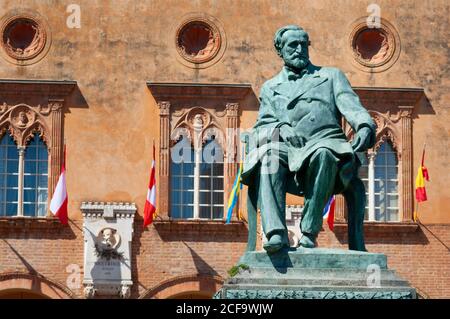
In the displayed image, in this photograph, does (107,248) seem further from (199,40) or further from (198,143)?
(199,40)

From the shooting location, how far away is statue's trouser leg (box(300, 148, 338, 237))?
45.1ft

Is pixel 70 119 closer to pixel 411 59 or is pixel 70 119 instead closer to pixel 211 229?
pixel 211 229

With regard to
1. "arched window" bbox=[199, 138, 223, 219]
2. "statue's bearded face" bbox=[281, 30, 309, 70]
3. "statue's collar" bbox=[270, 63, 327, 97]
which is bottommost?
"statue's collar" bbox=[270, 63, 327, 97]

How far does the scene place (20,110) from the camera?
34.3 m

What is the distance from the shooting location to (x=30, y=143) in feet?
112

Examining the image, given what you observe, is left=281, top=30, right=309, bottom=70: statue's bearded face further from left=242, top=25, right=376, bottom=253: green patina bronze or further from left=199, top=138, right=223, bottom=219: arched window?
left=199, top=138, right=223, bottom=219: arched window

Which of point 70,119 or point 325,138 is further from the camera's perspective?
point 70,119

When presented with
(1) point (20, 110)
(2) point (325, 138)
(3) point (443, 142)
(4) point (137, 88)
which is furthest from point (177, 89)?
(2) point (325, 138)

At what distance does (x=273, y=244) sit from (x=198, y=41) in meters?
21.7

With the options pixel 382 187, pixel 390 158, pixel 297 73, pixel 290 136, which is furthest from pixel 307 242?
pixel 390 158

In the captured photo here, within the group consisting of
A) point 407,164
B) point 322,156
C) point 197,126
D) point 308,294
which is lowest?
point 308,294

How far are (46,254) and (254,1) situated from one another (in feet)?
21.2

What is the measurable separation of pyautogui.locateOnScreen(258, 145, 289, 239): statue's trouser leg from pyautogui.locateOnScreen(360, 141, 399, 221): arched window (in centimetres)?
2053

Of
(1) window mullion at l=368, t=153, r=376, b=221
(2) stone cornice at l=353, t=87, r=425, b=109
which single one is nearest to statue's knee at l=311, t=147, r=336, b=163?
(1) window mullion at l=368, t=153, r=376, b=221
